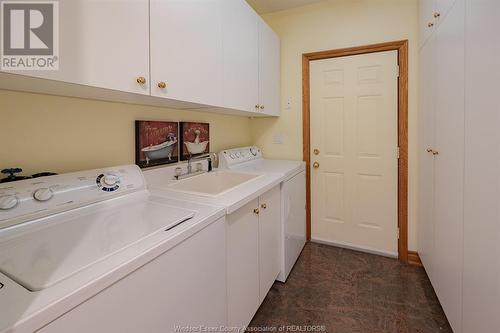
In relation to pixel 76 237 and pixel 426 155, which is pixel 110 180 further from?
pixel 426 155

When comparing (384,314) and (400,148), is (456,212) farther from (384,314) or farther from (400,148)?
(400,148)

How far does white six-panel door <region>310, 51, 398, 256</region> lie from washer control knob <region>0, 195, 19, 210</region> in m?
2.39

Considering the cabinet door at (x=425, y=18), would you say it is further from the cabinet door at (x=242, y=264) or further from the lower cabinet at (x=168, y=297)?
the lower cabinet at (x=168, y=297)

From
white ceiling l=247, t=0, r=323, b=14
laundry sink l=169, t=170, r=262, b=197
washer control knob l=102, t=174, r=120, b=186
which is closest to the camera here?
washer control knob l=102, t=174, r=120, b=186

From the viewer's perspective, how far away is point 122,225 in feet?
3.01

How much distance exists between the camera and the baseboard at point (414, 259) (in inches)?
91.4

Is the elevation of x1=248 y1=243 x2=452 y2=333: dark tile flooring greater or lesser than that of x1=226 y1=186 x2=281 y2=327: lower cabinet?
lesser

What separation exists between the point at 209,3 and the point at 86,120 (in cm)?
94

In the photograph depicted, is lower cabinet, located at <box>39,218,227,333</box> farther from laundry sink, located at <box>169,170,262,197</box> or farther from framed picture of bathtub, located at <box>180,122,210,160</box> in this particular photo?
framed picture of bathtub, located at <box>180,122,210,160</box>

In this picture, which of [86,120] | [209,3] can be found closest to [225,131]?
[209,3]

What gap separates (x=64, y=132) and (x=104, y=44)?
0.50 metres

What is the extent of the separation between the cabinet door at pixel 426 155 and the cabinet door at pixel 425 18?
0.07 meters

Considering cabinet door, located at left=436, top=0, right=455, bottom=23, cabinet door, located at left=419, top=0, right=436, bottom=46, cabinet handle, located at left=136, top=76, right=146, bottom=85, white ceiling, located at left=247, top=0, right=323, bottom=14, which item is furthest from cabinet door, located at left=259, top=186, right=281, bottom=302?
white ceiling, located at left=247, top=0, right=323, bottom=14

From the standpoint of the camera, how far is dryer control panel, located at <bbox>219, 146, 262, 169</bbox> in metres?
2.12
